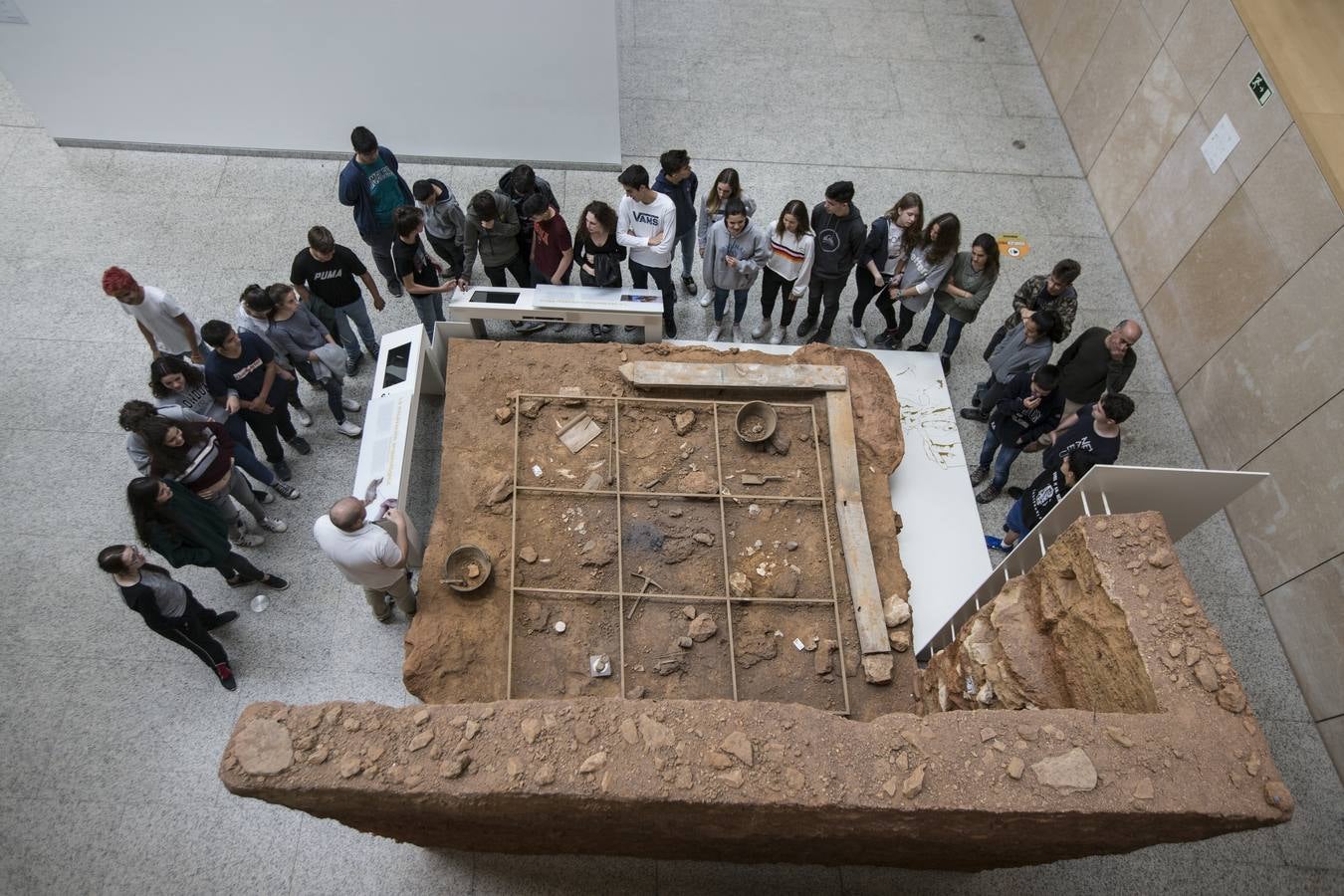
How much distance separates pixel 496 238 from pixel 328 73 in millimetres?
2723

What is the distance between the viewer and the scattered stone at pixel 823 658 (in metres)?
5.12

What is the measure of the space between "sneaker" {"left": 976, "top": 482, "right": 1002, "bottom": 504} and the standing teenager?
74.9 inches

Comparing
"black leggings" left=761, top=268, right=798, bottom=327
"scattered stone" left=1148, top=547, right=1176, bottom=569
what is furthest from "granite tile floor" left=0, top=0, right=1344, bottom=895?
"scattered stone" left=1148, top=547, right=1176, bottom=569

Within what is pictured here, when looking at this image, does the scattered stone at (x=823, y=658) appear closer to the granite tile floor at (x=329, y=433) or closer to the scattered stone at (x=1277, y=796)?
the granite tile floor at (x=329, y=433)

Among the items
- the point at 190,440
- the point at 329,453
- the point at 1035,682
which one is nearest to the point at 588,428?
the point at 329,453

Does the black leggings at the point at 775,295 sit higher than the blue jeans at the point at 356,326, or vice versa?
the black leggings at the point at 775,295

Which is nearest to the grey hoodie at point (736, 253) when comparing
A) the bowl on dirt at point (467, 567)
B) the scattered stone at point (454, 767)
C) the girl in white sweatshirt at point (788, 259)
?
the girl in white sweatshirt at point (788, 259)

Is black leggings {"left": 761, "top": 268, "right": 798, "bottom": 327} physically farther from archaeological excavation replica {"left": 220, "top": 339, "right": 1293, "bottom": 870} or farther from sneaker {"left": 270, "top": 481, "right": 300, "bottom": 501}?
sneaker {"left": 270, "top": 481, "right": 300, "bottom": 501}

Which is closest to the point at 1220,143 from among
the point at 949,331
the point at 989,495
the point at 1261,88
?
the point at 1261,88

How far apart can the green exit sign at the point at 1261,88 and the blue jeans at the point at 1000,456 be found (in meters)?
3.51

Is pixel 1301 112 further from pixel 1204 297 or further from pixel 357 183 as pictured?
pixel 357 183

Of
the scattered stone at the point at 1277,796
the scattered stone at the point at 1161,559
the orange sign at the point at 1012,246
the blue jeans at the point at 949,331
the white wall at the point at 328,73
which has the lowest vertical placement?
the scattered stone at the point at 1277,796

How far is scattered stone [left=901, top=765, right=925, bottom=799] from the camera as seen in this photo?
3529 mm

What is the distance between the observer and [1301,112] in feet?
19.8
